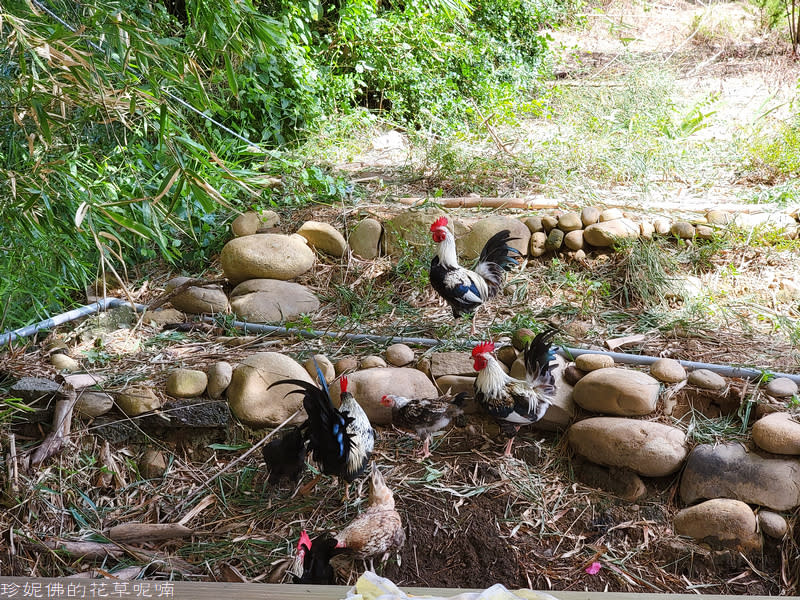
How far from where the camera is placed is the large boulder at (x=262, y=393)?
3260mm

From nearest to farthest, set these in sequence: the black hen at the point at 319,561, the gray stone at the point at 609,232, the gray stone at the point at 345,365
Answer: the black hen at the point at 319,561 → the gray stone at the point at 345,365 → the gray stone at the point at 609,232

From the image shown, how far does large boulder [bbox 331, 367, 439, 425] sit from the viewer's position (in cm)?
330

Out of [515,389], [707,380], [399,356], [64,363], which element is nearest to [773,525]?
[707,380]

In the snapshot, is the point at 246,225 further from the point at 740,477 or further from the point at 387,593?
the point at 387,593

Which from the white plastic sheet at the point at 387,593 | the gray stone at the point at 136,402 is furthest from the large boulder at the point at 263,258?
the white plastic sheet at the point at 387,593

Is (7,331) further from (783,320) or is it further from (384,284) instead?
(783,320)

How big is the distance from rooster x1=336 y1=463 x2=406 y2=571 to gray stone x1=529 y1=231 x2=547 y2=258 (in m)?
2.46

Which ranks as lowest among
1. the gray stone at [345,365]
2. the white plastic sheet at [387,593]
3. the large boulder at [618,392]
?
the gray stone at [345,365]

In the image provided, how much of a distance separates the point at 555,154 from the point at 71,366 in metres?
4.10

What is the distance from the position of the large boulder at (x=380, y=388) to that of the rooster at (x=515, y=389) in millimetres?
341

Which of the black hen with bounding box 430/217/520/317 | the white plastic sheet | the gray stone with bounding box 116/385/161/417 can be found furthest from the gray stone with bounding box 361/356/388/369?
the white plastic sheet

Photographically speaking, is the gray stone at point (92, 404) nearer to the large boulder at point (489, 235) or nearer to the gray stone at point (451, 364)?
the gray stone at point (451, 364)

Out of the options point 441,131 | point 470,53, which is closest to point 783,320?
point 441,131

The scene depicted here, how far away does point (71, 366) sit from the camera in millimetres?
3545
